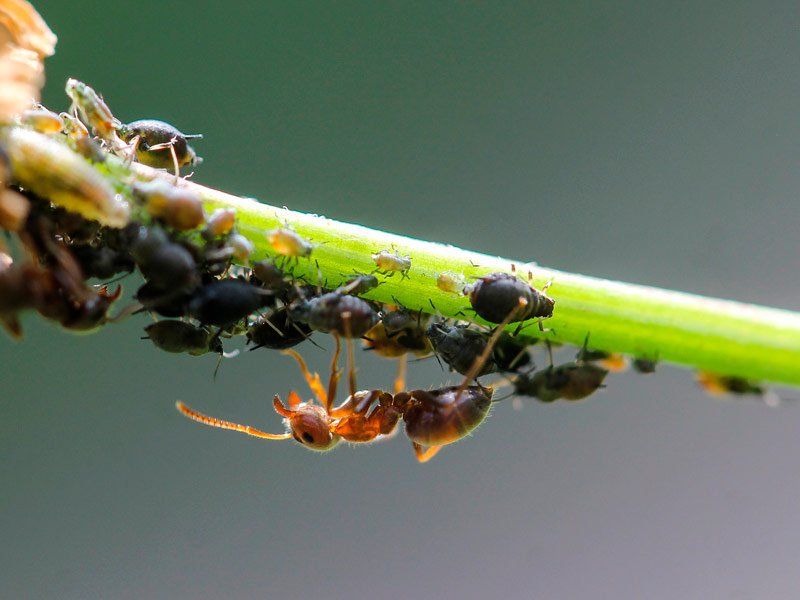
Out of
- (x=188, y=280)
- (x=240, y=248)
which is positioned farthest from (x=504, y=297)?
(x=188, y=280)

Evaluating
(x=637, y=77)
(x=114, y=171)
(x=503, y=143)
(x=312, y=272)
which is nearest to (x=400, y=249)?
(x=312, y=272)

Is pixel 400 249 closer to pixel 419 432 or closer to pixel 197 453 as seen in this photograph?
pixel 419 432

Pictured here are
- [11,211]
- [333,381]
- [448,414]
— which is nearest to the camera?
[11,211]

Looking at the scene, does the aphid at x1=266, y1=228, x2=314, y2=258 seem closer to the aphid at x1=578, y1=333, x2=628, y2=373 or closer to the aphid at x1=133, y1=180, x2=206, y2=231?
the aphid at x1=133, y1=180, x2=206, y2=231

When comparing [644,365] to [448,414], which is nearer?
[644,365]

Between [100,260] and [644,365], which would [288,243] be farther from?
[644,365]

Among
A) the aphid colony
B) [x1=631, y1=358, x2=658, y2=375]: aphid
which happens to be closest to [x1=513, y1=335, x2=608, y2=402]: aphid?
the aphid colony
